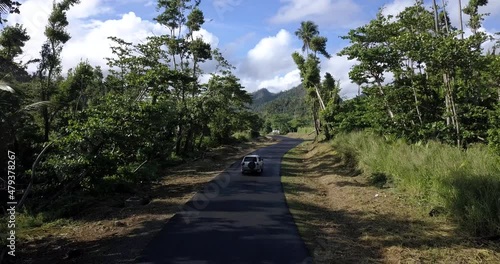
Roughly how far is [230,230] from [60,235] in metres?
4.61

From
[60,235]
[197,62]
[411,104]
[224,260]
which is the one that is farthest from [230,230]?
[197,62]

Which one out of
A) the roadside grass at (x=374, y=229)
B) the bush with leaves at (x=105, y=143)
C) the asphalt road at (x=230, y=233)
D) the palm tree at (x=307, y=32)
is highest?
the palm tree at (x=307, y=32)

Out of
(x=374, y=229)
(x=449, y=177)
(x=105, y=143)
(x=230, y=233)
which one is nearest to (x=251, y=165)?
(x=105, y=143)

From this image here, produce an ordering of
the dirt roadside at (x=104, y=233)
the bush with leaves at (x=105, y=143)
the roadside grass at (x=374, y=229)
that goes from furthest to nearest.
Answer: the bush with leaves at (x=105, y=143), the dirt roadside at (x=104, y=233), the roadside grass at (x=374, y=229)

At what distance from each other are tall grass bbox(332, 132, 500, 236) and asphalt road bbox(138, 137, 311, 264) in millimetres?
4020

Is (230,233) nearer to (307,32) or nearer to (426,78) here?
(426,78)

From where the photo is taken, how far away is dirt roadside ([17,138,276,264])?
8414 mm

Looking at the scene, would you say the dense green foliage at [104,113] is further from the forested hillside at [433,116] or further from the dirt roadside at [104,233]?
the forested hillside at [433,116]

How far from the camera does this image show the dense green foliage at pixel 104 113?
12.9m

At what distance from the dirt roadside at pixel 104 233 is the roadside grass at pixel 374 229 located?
3.98m

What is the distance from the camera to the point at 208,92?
30.2m

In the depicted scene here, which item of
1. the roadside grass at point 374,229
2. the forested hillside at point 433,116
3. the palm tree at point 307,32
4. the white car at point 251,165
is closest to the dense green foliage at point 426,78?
the forested hillside at point 433,116

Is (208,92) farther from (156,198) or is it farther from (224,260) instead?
(224,260)

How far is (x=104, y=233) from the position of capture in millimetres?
10102
